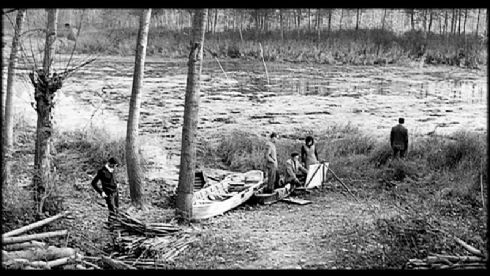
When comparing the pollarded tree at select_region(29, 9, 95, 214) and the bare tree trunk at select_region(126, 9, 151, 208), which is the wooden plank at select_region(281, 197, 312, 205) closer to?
the bare tree trunk at select_region(126, 9, 151, 208)

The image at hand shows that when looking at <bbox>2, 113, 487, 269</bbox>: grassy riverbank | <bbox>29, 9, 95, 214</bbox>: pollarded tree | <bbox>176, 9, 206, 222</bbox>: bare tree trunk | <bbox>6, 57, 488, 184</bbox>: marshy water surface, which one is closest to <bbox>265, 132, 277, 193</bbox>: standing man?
<bbox>2, 113, 487, 269</bbox>: grassy riverbank

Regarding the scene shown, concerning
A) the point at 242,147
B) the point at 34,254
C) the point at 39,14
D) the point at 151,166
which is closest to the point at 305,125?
the point at 242,147

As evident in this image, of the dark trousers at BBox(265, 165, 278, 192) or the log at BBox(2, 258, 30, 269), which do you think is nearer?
the log at BBox(2, 258, 30, 269)

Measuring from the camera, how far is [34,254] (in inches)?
233

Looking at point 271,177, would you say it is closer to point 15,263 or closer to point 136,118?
point 136,118

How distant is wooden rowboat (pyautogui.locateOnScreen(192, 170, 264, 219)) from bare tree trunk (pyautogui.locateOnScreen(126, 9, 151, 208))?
3.32 feet

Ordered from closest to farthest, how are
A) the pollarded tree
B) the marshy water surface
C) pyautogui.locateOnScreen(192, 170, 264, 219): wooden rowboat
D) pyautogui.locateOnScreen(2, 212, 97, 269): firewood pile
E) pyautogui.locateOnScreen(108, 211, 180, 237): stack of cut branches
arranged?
pyautogui.locateOnScreen(2, 212, 97, 269): firewood pile < the pollarded tree < pyautogui.locateOnScreen(108, 211, 180, 237): stack of cut branches < pyautogui.locateOnScreen(192, 170, 264, 219): wooden rowboat < the marshy water surface

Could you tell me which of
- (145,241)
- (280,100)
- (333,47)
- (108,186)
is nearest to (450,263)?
(145,241)

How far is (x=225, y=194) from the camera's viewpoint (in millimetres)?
11094

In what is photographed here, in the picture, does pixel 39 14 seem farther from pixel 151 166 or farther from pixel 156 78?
pixel 156 78

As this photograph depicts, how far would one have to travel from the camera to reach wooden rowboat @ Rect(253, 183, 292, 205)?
36.3 ft

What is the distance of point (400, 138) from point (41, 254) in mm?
8653
